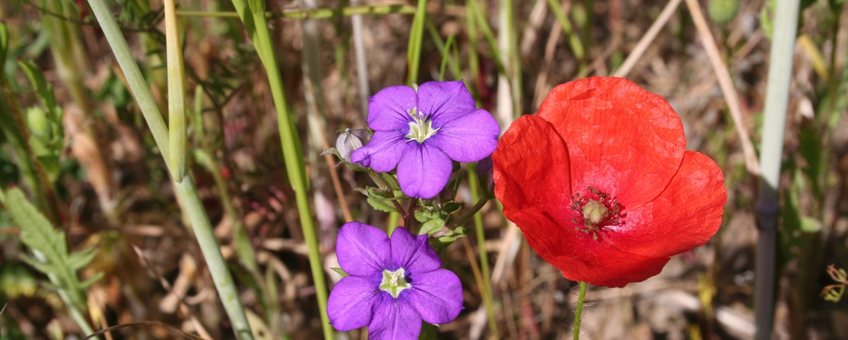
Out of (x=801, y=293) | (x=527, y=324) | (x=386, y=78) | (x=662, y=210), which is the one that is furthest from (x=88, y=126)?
(x=801, y=293)

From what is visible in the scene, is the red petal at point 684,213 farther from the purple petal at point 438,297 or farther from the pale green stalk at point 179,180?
the pale green stalk at point 179,180

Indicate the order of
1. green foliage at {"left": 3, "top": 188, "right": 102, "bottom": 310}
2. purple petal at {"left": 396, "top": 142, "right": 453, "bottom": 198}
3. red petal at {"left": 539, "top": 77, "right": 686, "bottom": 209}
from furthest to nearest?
green foliage at {"left": 3, "top": 188, "right": 102, "bottom": 310} < red petal at {"left": 539, "top": 77, "right": 686, "bottom": 209} < purple petal at {"left": 396, "top": 142, "right": 453, "bottom": 198}

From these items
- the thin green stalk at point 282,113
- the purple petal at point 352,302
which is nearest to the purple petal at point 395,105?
the thin green stalk at point 282,113

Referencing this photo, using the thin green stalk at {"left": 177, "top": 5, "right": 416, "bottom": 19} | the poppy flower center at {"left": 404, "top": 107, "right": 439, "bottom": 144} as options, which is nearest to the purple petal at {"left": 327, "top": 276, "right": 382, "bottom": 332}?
the poppy flower center at {"left": 404, "top": 107, "right": 439, "bottom": 144}

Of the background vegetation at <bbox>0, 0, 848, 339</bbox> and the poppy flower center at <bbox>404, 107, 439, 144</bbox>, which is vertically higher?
the poppy flower center at <bbox>404, 107, 439, 144</bbox>

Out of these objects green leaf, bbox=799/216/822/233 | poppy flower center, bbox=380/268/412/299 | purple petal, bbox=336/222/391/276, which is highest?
purple petal, bbox=336/222/391/276

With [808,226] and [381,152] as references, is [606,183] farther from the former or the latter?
[808,226]

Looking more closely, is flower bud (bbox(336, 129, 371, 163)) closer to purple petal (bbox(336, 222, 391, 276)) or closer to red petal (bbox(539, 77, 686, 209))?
purple petal (bbox(336, 222, 391, 276))
